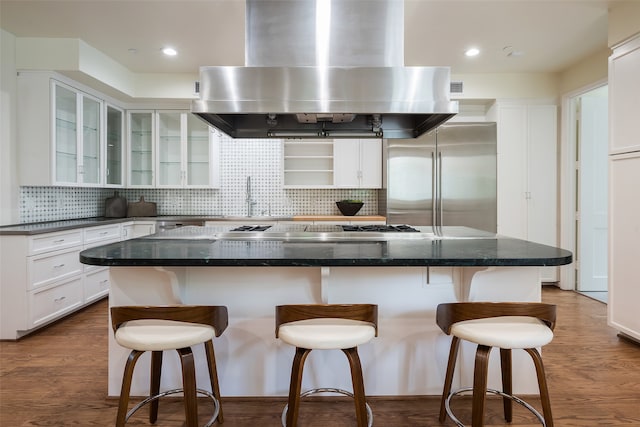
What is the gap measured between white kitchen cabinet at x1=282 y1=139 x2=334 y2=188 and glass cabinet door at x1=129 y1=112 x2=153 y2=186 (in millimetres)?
1704

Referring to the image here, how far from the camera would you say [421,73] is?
83.0 inches

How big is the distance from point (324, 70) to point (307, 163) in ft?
9.90

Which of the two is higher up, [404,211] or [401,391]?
[404,211]

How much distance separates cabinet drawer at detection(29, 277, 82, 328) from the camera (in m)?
3.03

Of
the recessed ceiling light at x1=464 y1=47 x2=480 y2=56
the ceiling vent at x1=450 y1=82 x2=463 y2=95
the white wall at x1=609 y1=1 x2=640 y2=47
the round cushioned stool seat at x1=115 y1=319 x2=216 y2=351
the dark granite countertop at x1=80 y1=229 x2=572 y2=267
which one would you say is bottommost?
the round cushioned stool seat at x1=115 y1=319 x2=216 y2=351

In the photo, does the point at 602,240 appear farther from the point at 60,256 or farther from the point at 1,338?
the point at 1,338

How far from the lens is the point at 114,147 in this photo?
4.59 meters

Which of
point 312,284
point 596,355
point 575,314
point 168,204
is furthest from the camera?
point 168,204

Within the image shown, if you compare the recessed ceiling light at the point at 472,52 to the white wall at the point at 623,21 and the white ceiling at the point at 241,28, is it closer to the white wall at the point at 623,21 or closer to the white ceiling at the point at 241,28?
the white ceiling at the point at 241,28

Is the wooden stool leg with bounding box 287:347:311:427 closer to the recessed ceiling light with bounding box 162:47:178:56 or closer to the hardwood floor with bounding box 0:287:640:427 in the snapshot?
the hardwood floor with bounding box 0:287:640:427

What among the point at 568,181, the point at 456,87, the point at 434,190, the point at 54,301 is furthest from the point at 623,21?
the point at 54,301

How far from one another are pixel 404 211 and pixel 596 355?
230 centimetres

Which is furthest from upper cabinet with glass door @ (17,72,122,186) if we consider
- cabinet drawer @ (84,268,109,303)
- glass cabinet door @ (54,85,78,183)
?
cabinet drawer @ (84,268,109,303)

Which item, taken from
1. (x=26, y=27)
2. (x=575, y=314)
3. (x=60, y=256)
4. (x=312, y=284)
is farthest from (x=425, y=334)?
(x=26, y=27)
